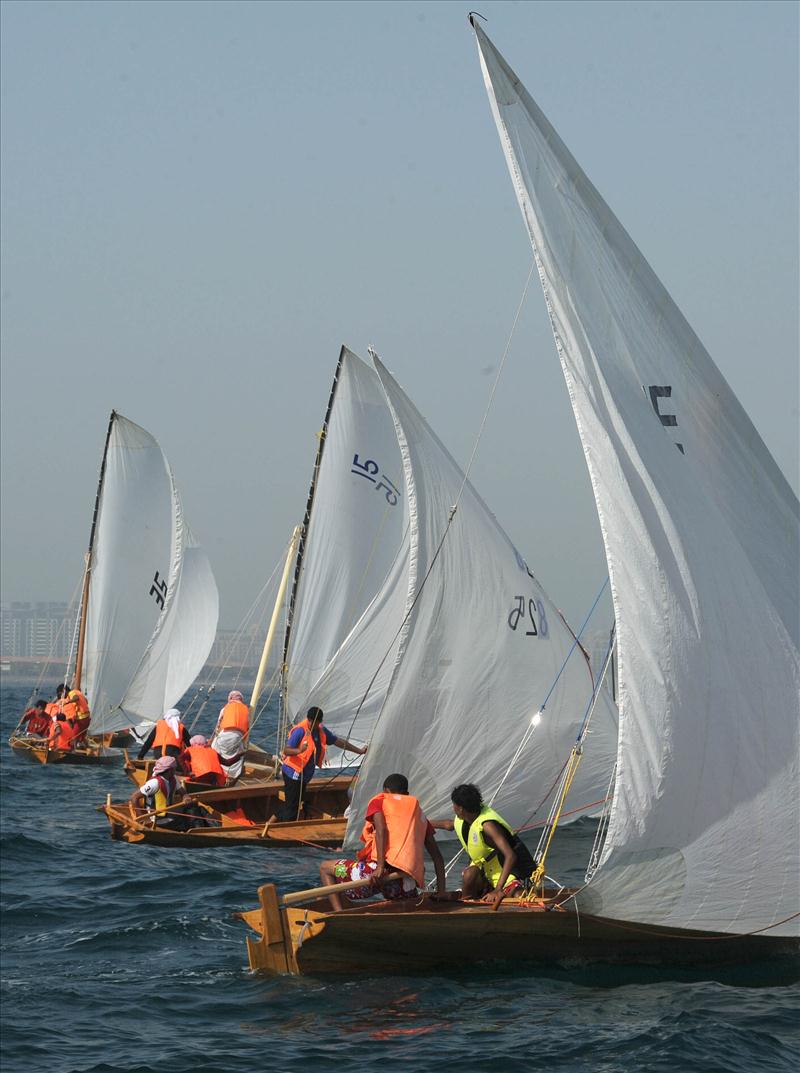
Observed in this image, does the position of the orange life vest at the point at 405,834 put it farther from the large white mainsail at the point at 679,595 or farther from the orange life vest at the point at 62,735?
the orange life vest at the point at 62,735

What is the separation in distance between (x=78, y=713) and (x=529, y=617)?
20.0 meters

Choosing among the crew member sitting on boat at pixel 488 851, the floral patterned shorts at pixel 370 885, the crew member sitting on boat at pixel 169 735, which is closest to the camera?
the crew member sitting on boat at pixel 488 851

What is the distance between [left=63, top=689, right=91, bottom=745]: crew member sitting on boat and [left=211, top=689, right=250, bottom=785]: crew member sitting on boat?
13308 mm

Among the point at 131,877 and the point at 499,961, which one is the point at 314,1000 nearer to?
the point at 499,961

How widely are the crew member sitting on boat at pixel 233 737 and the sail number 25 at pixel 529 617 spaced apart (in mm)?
5594

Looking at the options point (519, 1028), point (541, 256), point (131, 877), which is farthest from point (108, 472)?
point (519, 1028)

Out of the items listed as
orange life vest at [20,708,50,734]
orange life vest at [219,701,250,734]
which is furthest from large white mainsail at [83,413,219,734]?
orange life vest at [219,701,250,734]

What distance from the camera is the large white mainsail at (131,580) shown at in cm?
3947

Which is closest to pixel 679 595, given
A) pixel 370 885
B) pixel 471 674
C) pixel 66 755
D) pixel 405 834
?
pixel 405 834

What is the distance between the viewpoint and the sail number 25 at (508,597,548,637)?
20688mm

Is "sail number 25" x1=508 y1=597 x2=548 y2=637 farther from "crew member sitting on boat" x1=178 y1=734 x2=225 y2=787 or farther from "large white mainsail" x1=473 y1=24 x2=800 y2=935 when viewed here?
"large white mainsail" x1=473 y1=24 x2=800 y2=935

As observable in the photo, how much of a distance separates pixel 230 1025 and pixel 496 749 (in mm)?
8058

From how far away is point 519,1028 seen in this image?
1166cm

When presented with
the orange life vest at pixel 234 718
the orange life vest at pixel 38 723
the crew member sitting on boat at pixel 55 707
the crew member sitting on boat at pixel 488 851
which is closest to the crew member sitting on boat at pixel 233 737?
the orange life vest at pixel 234 718
